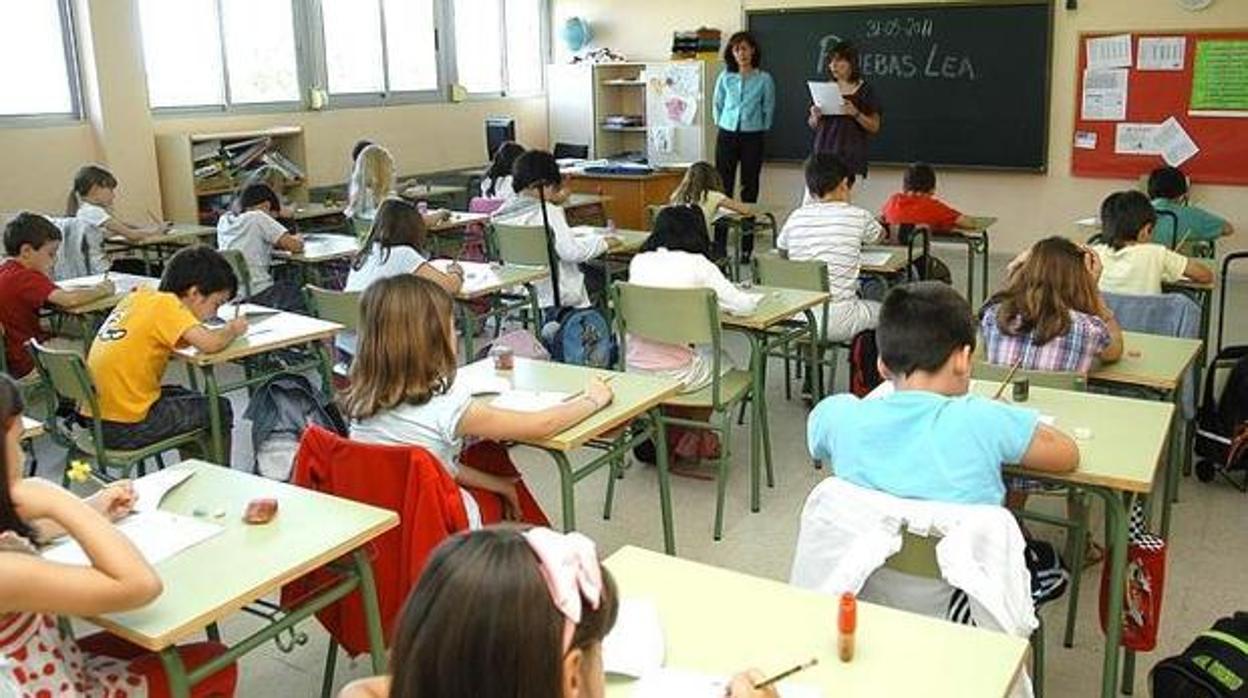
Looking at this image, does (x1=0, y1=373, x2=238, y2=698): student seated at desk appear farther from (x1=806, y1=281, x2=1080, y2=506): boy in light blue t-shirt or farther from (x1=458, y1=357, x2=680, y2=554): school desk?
(x1=806, y1=281, x2=1080, y2=506): boy in light blue t-shirt

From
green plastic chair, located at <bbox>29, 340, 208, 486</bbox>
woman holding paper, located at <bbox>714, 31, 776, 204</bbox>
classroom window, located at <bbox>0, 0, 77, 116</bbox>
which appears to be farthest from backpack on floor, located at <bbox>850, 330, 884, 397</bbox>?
classroom window, located at <bbox>0, 0, 77, 116</bbox>

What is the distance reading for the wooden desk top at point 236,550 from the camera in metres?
1.83

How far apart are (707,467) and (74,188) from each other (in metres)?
4.28

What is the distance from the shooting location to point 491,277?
5.05m

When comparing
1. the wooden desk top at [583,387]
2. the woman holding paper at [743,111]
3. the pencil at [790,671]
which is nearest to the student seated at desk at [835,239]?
the wooden desk top at [583,387]

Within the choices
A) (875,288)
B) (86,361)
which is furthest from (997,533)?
(875,288)

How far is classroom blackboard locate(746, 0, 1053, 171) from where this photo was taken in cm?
850

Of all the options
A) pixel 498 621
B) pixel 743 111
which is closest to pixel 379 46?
pixel 743 111

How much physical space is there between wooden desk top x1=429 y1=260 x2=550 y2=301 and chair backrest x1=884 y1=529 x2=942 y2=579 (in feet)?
9.78

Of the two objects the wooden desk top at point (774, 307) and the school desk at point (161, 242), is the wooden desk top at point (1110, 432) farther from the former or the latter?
the school desk at point (161, 242)

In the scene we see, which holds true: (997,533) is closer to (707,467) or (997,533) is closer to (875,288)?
(707,467)

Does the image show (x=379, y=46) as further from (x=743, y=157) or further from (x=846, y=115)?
(x=846, y=115)

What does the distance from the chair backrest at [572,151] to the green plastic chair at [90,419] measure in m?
6.78

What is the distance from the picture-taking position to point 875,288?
18.4 feet
